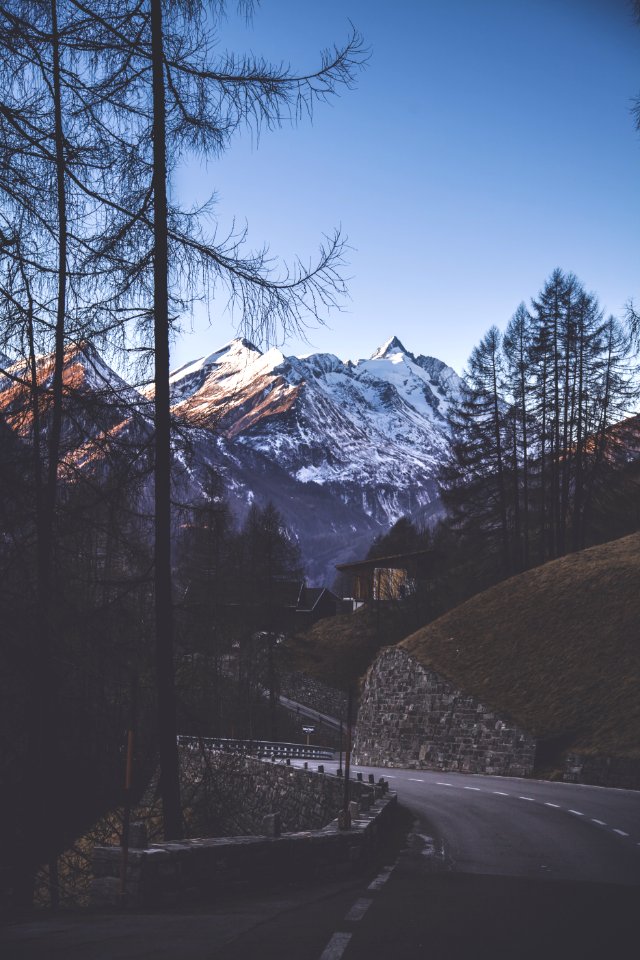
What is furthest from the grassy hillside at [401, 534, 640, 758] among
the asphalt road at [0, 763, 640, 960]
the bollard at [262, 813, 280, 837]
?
the bollard at [262, 813, 280, 837]

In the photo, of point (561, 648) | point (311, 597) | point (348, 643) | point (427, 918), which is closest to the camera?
point (427, 918)

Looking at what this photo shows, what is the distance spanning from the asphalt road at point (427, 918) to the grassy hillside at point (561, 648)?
1642 cm

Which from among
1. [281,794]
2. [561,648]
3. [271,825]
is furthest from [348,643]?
[271,825]

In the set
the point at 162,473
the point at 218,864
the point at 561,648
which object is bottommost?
the point at 218,864

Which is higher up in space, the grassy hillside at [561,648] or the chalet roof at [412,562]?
the chalet roof at [412,562]

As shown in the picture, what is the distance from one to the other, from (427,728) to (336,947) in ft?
106

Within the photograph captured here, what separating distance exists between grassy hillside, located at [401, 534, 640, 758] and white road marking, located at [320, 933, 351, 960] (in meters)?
22.5

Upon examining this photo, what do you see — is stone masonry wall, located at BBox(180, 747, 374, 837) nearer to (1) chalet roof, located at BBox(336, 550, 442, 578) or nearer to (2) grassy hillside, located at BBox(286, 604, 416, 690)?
(2) grassy hillside, located at BBox(286, 604, 416, 690)

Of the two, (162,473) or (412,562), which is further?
(412,562)

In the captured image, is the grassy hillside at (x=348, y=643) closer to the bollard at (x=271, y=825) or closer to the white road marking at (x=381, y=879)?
the white road marking at (x=381, y=879)

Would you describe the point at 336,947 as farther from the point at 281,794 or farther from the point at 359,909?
the point at 281,794

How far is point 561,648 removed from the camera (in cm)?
3484

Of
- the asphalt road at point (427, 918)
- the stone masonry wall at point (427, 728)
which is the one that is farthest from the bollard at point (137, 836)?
the stone masonry wall at point (427, 728)

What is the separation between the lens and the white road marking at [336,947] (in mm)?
5875
